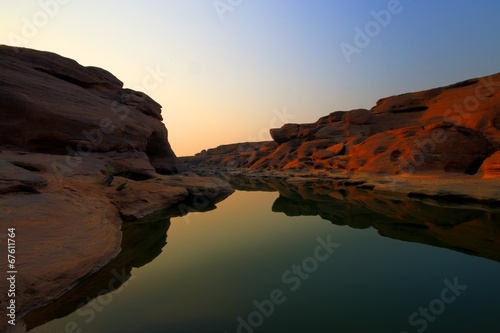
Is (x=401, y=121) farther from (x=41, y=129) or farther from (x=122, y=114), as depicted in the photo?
(x=41, y=129)

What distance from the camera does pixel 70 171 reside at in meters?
11.8

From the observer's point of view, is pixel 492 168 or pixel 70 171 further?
pixel 492 168

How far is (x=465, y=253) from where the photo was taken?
6.57 m

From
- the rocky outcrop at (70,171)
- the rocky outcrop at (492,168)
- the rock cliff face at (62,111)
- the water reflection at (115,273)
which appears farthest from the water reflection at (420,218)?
the rock cliff face at (62,111)

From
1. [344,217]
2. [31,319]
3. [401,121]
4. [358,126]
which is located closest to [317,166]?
[358,126]

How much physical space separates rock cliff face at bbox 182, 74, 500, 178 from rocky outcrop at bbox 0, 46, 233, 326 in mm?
18351

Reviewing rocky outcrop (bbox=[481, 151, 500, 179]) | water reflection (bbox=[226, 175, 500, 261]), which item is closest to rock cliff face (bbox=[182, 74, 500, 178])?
rocky outcrop (bbox=[481, 151, 500, 179])

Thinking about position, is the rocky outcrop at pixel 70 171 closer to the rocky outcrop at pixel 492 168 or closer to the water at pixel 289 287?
the water at pixel 289 287

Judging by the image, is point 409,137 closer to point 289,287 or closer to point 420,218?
point 420,218

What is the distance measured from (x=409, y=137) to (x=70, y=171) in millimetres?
29353

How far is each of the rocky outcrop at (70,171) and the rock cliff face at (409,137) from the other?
60.2ft

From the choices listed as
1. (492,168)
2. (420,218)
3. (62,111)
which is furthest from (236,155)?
(420,218)

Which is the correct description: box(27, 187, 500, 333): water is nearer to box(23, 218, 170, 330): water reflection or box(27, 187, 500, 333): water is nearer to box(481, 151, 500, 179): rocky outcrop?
box(23, 218, 170, 330): water reflection

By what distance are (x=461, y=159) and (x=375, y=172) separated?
278 inches
